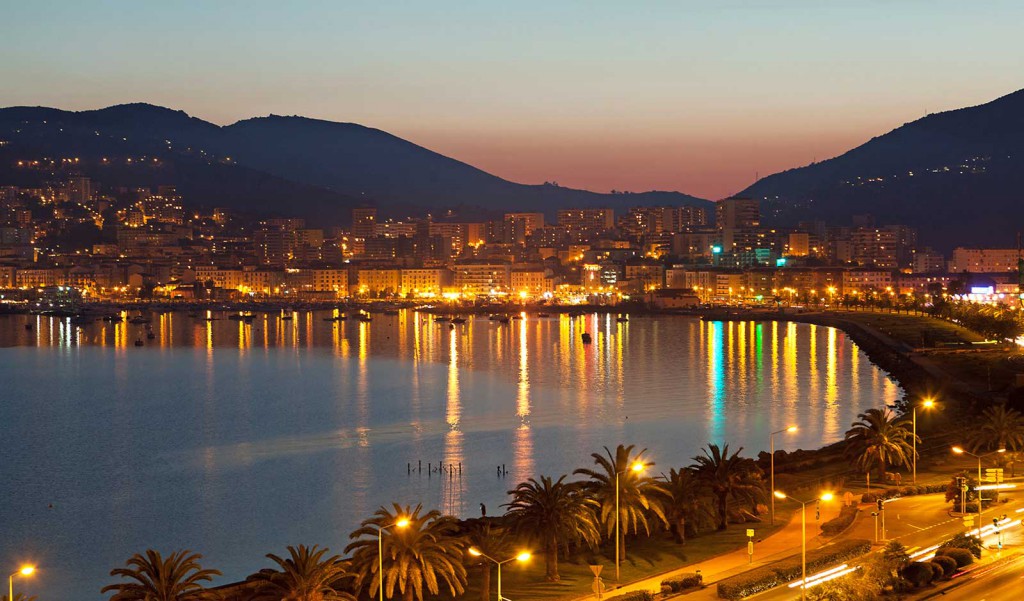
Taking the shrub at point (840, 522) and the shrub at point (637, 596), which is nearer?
the shrub at point (637, 596)

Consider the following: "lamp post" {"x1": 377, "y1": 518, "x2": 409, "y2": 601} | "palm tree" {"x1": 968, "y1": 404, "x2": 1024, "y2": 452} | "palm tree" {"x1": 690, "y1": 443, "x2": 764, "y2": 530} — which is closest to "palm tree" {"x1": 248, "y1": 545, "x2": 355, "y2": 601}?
"lamp post" {"x1": 377, "y1": 518, "x2": 409, "y2": 601}

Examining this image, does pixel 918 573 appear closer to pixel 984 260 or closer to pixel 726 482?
pixel 726 482

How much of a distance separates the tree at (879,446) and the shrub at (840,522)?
2021mm

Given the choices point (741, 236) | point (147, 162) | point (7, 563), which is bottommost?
point (7, 563)

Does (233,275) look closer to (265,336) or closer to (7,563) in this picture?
(265,336)

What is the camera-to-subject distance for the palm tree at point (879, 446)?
16.4m

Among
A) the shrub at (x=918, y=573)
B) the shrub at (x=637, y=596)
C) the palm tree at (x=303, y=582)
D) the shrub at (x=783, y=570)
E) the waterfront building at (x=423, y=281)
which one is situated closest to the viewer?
the palm tree at (x=303, y=582)

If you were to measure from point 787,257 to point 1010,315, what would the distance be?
69.6m

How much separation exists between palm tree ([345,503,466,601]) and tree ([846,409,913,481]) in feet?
22.8

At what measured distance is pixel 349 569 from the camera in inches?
478

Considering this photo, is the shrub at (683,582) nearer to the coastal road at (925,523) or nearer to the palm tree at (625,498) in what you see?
the palm tree at (625,498)

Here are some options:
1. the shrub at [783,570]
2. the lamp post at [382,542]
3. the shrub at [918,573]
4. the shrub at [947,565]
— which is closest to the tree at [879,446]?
the shrub at [783,570]

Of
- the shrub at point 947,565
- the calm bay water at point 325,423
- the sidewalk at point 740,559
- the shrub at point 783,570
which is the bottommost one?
the calm bay water at point 325,423

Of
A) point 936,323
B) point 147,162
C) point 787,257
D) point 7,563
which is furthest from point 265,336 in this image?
point 147,162
